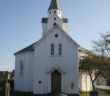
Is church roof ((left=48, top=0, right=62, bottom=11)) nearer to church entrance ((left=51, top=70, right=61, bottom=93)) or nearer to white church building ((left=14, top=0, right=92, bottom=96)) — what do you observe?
white church building ((left=14, top=0, right=92, bottom=96))

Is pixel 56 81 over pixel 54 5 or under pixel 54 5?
under

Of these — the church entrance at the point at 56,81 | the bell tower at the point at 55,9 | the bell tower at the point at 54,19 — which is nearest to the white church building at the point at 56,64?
the church entrance at the point at 56,81

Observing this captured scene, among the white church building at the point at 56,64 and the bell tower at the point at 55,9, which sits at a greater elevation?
the bell tower at the point at 55,9

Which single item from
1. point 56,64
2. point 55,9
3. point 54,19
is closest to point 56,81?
point 56,64

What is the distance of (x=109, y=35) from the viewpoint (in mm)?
21422

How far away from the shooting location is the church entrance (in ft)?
Result: 79.0

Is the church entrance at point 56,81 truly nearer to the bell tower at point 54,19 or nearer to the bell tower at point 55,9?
the bell tower at point 54,19

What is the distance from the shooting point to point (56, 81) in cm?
2436

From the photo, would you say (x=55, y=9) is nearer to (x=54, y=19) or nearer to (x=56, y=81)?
(x=54, y=19)

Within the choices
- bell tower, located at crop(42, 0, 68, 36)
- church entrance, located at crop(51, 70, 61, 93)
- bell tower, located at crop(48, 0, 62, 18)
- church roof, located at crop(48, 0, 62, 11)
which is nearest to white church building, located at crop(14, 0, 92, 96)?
church entrance, located at crop(51, 70, 61, 93)

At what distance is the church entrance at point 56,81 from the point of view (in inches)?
948

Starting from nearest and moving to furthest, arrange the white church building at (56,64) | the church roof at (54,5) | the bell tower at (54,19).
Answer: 1. the white church building at (56,64)
2. the bell tower at (54,19)
3. the church roof at (54,5)

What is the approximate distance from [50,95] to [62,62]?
5.61m

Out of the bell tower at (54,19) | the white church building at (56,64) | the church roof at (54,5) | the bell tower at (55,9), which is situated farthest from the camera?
the church roof at (54,5)
